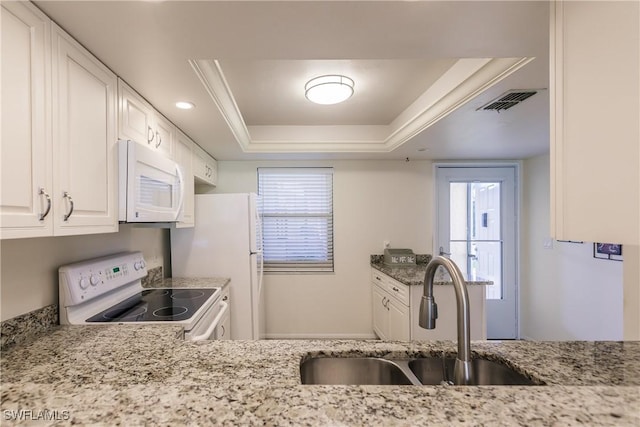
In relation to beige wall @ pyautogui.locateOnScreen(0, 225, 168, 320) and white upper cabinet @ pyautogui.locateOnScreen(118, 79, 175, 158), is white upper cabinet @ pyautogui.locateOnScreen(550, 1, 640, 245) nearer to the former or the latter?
white upper cabinet @ pyautogui.locateOnScreen(118, 79, 175, 158)

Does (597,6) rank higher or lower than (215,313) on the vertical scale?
higher

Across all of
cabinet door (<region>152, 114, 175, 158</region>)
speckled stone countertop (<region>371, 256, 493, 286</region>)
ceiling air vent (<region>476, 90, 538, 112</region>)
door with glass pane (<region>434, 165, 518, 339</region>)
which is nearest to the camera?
ceiling air vent (<region>476, 90, 538, 112</region>)

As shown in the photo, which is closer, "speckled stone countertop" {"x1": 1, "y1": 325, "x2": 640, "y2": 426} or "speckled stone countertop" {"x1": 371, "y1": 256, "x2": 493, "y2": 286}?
"speckled stone countertop" {"x1": 1, "y1": 325, "x2": 640, "y2": 426}

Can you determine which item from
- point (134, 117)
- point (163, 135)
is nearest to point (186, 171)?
point (163, 135)

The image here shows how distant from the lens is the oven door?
1558 millimetres

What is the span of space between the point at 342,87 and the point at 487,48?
980 mm

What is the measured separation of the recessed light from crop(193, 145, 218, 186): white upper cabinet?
80 centimetres

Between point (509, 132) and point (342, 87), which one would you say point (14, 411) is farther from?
point (509, 132)

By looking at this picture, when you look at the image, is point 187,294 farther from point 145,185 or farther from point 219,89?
point 219,89

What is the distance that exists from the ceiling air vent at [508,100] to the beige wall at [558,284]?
1909 mm

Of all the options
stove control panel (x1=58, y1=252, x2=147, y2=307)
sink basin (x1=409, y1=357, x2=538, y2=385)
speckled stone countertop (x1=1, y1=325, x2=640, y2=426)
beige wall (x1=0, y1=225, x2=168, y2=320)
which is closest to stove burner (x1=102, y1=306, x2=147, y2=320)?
stove control panel (x1=58, y1=252, x2=147, y2=307)

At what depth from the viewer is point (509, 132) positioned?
8.14 ft

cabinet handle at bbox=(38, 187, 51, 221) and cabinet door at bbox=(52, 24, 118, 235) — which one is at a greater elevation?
cabinet door at bbox=(52, 24, 118, 235)

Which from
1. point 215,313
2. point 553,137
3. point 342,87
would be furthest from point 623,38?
point 215,313
